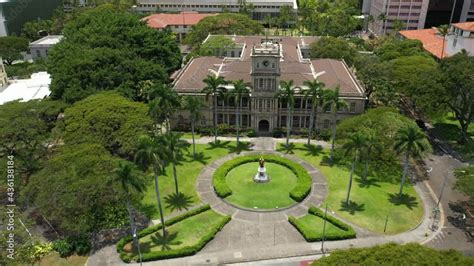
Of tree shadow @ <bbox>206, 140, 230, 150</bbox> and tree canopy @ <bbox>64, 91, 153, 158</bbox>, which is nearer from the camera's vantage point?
tree canopy @ <bbox>64, 91, 153, 158</bbox>

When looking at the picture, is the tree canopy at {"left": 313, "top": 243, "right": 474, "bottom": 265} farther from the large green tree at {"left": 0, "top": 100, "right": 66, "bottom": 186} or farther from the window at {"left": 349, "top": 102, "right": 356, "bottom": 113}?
the large green tree at {"left": 0, "top": 100, "right": 66, "bottom": 186}

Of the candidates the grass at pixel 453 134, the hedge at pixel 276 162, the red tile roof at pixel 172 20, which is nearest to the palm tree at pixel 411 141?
the hedge at pixel 276 162

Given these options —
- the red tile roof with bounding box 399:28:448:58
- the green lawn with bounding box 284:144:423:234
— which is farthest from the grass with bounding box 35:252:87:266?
the red tile roof with bounding box 399:28:448:58

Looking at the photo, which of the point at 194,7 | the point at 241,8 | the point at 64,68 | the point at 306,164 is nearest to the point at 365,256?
the point at 306,164

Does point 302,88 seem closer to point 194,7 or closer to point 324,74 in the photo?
point 324,74

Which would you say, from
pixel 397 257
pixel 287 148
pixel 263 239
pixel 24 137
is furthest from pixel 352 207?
pixel 24 137

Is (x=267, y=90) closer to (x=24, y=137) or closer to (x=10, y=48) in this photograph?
(x=24, y=137)
